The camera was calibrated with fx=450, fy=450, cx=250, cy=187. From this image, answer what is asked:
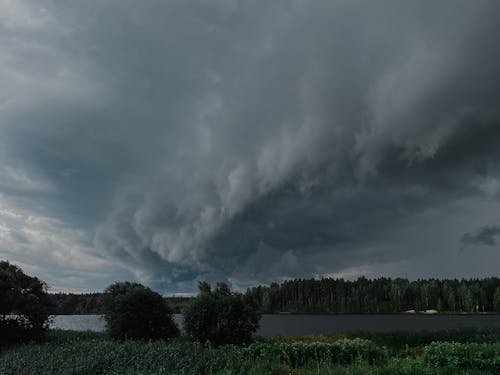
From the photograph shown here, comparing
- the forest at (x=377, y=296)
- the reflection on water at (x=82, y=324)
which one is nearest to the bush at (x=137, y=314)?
the reflection on water at (x=82, y=324)

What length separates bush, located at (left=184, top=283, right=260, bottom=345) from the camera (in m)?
25.5

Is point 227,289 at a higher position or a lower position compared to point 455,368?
higher

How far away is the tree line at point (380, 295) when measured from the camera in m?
156

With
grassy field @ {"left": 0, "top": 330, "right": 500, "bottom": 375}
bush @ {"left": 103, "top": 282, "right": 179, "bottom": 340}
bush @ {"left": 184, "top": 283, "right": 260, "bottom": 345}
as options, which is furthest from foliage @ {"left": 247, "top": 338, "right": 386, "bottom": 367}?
bush @ {"left": 103, "top": 282, "right": 179, "bottom": 340}

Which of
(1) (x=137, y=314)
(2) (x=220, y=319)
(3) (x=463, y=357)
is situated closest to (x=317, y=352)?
(3) (x=463, y=357)

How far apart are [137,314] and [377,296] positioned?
15700 centimetres

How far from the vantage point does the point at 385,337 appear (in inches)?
1377

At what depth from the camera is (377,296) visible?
172 meters

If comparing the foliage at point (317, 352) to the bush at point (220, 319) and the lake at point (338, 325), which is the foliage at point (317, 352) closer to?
the bush at point (220, 319)

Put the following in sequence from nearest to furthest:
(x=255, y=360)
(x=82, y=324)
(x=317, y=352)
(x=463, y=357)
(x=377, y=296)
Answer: (x=255, y=360) → (x=463, y=357) → (x=317, y=352) → (x=82, y=324) → (x=377, y=296)

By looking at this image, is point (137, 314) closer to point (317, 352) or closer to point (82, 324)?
point (317, 352)

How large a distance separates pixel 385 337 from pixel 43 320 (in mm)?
24823

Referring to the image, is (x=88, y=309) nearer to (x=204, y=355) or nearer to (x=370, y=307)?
(x=370, y=307)

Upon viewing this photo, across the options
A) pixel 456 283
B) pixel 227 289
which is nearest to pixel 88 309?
pixel 456 283
